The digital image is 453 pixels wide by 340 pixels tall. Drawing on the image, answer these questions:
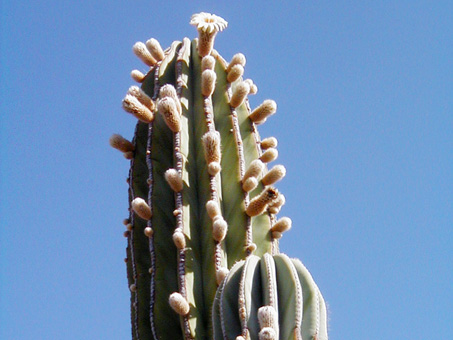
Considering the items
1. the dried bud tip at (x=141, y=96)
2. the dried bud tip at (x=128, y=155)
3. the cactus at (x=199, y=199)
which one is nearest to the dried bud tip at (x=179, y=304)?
the cactus at (x=199, y=199)

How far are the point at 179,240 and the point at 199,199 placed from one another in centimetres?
38

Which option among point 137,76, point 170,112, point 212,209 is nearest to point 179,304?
point 212,209

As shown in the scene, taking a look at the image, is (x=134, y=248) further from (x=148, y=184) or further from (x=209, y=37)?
(x=209, y=37)

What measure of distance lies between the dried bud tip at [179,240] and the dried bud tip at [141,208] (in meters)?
0.25

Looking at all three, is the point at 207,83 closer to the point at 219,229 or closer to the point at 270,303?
the point at 219,229

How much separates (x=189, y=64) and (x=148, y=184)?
3.15ft

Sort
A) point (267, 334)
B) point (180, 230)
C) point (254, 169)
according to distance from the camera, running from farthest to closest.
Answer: point (254, 169) → point (180, 230) → point (267, 334)

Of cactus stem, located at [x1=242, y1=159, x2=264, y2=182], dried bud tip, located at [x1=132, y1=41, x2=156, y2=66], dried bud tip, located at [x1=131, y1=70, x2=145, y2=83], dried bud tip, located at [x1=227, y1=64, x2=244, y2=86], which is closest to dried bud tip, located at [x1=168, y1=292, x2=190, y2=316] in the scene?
cactus stem, located at [x1=242, y1=159, x2=264, y2=182]

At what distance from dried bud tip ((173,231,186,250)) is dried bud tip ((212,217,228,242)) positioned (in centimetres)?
16

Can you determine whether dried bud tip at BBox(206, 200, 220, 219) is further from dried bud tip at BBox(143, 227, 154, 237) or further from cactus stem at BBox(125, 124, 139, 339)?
cactus stem at BBox(125, 124, 139, 339)

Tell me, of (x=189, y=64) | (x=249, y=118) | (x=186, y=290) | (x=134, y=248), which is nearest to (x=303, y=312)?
(x=186, y=290)

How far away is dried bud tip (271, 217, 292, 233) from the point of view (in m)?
3.86

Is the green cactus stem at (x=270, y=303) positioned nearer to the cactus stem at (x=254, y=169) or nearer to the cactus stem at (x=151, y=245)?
the cactus stem at (x=151, y=245)

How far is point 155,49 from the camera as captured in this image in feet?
15.4
